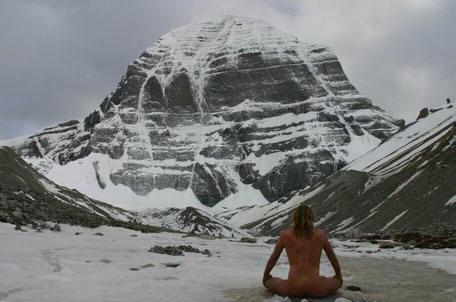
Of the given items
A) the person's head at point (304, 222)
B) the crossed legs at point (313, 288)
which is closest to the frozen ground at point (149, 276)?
the crossed legs at point (313, 288)

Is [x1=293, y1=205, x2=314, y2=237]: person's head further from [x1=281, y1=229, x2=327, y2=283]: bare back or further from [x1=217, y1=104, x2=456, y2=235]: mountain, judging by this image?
[x1=217, y1=104, x2=456, y2=235]: mountain

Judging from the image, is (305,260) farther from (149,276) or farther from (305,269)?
(149,276)

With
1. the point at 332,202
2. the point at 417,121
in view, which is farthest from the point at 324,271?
the point at 417,121

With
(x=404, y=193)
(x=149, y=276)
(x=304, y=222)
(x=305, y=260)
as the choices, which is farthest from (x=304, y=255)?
(x=404, y=193)

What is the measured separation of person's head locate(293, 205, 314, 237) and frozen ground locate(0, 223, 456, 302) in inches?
55.6

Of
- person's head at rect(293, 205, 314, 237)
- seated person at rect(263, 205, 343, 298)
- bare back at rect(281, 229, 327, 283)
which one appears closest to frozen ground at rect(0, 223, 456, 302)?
seated person at rect(263, 205, 343, 298)

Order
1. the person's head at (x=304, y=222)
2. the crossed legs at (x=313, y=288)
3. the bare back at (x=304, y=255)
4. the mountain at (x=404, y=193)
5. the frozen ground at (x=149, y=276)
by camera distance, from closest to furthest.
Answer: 1. the crossed legs at (x=313, y=288)
2. the bare back at (x=304, y=255)
3. the person's head at (x=304, y=222)
4. the frozen ground at (x=149, y=276)
5. the mountain at (x=404, y=193)

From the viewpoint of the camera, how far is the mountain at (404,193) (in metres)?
80.1

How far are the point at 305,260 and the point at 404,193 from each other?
9388 centimetres

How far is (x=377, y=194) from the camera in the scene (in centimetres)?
11544

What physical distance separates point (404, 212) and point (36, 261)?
81.6 metres

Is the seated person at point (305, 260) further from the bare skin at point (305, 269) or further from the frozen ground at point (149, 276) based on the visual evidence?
the frozen ground at point (149, 276)

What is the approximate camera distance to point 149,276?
575 inches

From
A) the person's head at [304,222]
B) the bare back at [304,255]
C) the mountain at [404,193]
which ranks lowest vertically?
the bare back at [304,255]
